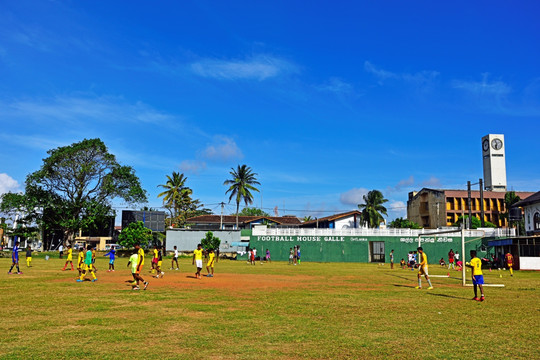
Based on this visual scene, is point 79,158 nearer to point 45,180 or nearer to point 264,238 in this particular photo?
point 45,180

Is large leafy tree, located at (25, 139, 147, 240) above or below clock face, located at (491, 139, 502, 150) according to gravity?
below

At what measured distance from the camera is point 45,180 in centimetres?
5809

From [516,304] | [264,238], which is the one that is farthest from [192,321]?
[264,238]

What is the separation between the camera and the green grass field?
7.71m

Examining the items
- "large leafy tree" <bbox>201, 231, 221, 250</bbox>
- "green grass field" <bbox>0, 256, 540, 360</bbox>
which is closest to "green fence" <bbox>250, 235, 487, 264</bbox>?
"large leafy tree" <bbox>201, 231, 221, 250</bbox>

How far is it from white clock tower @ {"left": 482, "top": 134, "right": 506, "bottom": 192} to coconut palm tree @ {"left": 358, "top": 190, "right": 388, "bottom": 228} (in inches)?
1331

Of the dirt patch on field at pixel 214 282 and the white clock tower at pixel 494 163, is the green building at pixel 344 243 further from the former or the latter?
the white clock tower at pixel 494 163

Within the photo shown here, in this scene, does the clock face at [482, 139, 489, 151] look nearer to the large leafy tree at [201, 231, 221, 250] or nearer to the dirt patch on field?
the large leafy tree at [201, 231, 221, 250]

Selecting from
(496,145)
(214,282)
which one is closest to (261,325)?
(214,282)

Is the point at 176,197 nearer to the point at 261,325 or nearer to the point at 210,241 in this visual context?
the point at 210,241

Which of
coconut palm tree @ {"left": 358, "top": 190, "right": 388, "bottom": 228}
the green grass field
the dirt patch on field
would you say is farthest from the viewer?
coconut palm tree @ {"left": 358, "top": 190, "right": 388, "bottom": 228}

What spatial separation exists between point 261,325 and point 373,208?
210ft

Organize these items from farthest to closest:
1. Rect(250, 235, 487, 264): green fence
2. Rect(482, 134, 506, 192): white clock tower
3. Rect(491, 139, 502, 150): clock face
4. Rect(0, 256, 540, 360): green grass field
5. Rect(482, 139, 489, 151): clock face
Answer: Rect(482, 139, 489, 151): clock face, Rect(491, 139, 502, 150): clock face, Rect(482, 134, 506, 192): white clock tower, Rect(250, 235, 487, 264): green fence, Rect(0, 256, 540, 360): green grass field

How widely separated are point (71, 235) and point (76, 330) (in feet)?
181
